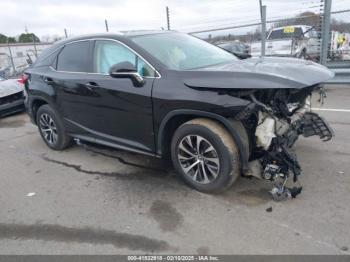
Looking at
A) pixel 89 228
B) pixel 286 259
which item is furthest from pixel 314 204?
pixel 89 228

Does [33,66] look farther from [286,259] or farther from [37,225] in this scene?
[286,259]

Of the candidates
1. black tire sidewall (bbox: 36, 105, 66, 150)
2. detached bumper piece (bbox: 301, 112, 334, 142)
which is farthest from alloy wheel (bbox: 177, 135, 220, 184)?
black tire sidewall (bbox: 36, 105, 66, 150)

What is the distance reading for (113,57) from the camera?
4281mm

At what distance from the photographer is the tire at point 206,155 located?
344 centimetres

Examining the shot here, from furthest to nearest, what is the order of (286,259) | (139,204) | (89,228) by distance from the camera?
(139,204) < (89,228) < (286,259)

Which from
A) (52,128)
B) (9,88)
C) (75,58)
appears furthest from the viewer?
(9,88)

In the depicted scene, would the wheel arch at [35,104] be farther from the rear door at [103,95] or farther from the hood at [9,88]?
the hood at [9,88]

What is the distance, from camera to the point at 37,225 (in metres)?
3.41

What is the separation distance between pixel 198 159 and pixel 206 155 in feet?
0.38

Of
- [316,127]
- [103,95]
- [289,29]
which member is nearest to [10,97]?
[103,95]

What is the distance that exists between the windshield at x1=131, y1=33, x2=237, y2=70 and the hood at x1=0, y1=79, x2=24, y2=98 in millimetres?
5306

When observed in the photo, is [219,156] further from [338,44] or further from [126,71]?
[338,44]

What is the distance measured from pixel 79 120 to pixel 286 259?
11.0ft

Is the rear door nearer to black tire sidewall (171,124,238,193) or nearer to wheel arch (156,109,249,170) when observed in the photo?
wheel arch (156,109,249,170)
